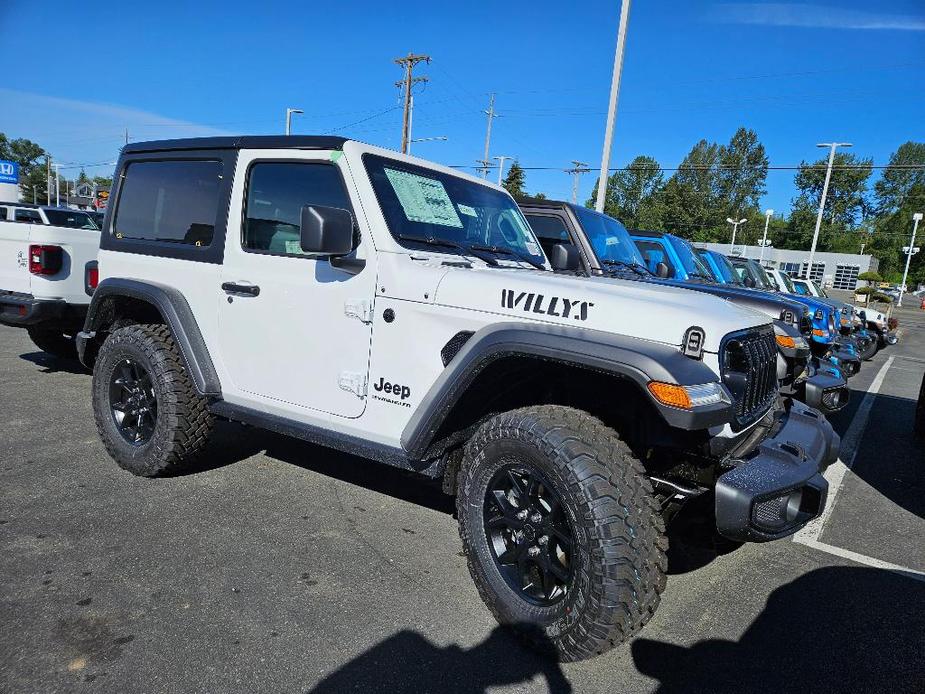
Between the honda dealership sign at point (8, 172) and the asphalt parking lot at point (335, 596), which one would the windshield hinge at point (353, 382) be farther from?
the honda dealership sign at point (8, 172)

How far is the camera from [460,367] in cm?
251

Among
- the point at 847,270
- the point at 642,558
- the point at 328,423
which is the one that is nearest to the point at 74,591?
the point at 328,423

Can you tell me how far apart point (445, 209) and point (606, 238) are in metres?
3.67

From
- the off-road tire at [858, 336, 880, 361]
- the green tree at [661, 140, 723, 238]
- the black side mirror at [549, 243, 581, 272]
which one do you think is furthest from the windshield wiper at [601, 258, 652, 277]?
the green tree at [661, 140, 723, 238]

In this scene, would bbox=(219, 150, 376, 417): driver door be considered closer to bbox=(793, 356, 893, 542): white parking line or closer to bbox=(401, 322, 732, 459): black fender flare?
bbox=(401, 322, 732, 459): black fender flare

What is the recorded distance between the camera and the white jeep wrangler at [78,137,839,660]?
225 cm

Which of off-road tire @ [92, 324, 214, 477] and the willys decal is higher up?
the willys decal

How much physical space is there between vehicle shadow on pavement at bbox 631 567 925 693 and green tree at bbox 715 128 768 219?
328 feet

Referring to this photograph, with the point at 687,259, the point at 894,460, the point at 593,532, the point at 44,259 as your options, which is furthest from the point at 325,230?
the point at 687,259

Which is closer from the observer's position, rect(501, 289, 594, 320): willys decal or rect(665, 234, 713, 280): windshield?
rect(501, 289, 594, 320): willys decal

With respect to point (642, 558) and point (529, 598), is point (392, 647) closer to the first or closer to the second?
point (529, 598)

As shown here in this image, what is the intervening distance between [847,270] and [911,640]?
261 ft

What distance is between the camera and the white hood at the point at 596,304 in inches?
90.8

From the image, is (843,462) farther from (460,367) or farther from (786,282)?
(786,282)
